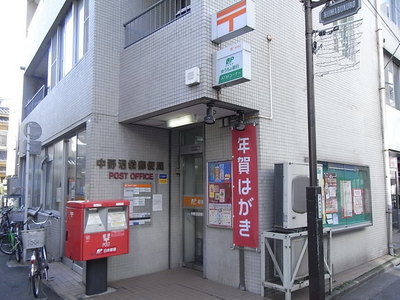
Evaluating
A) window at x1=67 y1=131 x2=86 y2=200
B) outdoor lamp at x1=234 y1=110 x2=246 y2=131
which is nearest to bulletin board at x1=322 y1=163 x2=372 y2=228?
outdoor lamp at x1=234 y1=110 x2=246 y2=131

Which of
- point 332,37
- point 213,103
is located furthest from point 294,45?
point 213,103

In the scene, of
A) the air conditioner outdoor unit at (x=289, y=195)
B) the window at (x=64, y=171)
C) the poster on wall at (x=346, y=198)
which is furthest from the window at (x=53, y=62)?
the poster on wall at (x=346, y=198)

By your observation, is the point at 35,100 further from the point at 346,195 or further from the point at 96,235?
the point at 346,195

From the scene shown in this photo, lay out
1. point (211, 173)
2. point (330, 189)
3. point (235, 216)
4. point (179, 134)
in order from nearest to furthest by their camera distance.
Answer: point (235, 216) < point (211, 173) < point (330, 189) < point (179, 134)

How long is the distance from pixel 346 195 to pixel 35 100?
1219 centimetres

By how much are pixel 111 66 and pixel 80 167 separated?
7.75ft

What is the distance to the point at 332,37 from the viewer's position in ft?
28.8

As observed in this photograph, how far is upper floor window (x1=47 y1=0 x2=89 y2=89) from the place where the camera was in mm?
8436

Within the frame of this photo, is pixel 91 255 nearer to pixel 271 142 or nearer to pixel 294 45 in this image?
pixel 271 142

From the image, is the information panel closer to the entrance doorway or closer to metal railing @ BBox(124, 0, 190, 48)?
the entrance doorway

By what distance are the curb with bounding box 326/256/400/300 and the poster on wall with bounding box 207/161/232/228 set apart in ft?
7.25

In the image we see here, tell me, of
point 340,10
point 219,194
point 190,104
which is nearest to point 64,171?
point 219,194

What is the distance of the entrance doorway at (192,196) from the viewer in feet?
25.7

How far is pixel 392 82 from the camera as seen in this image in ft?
42.3
